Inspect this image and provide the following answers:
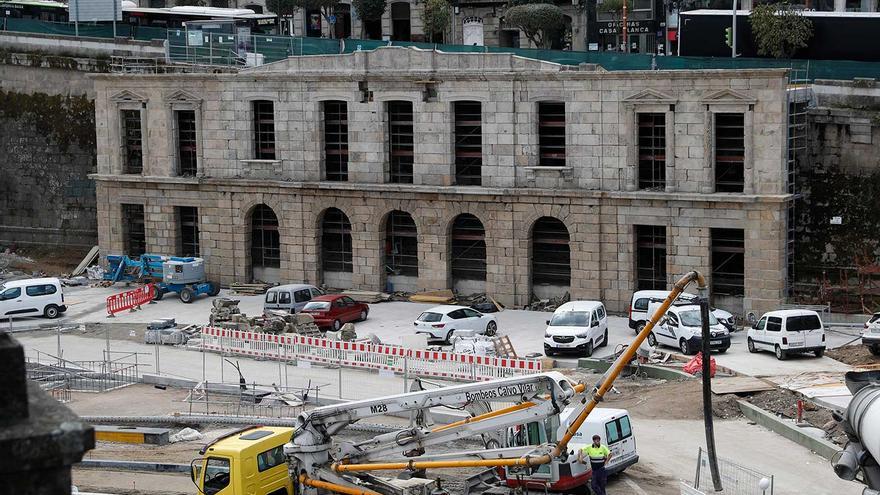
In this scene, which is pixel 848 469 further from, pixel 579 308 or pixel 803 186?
pixel 803 186

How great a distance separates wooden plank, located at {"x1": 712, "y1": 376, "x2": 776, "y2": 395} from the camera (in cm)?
4091

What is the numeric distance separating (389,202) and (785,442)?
88.8ft

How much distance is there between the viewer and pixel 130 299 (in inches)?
2354

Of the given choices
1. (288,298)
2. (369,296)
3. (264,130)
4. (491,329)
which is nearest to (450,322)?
(491,329)

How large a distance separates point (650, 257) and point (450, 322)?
995 cm

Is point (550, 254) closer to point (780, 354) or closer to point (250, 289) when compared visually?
point (250, 289)

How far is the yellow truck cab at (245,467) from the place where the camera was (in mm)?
29625

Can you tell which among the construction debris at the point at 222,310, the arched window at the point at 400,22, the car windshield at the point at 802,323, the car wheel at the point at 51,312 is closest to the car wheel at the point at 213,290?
the construction debris at the point at 222,310

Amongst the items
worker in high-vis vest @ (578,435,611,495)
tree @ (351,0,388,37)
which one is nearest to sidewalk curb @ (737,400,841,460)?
worker in high-vis vest @ (578,435,611,495)

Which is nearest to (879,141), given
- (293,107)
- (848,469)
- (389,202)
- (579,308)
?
(579,308)

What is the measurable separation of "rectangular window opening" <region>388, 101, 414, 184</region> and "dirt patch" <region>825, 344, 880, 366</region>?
21.2m

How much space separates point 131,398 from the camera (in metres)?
45.2

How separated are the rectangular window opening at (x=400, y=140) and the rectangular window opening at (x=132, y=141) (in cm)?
1329

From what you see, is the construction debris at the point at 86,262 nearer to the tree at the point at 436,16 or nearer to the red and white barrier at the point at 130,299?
the red and white barrier at the point at 130,299
